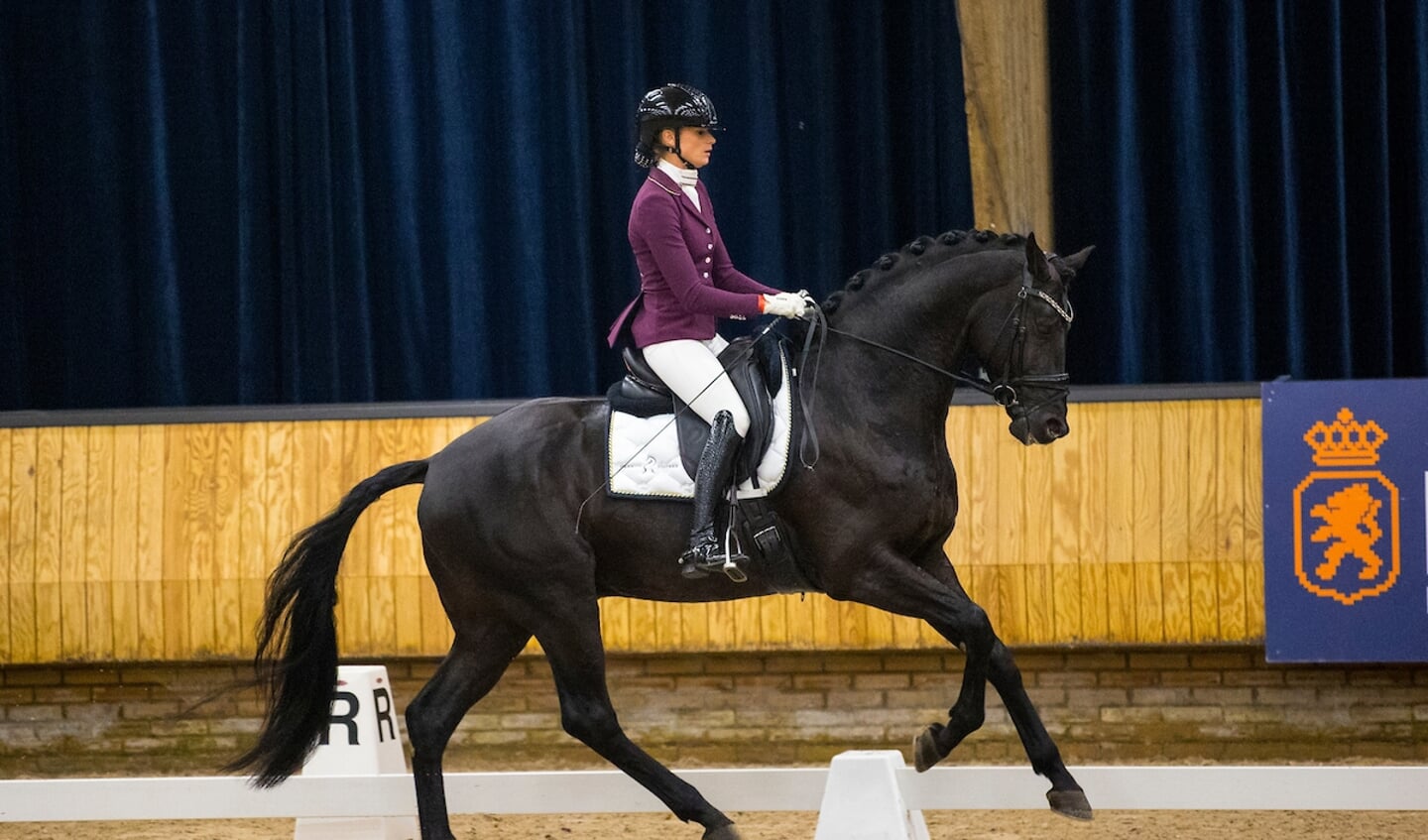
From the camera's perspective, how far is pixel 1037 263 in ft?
12.9

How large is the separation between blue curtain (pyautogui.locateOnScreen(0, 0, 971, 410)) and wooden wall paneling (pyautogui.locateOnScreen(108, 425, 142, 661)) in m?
0.85

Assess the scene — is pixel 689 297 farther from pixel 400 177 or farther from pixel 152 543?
pixel 400 177

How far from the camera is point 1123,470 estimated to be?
19.6ft

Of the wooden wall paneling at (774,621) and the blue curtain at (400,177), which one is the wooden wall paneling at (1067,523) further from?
the blue curtain at (400,177)

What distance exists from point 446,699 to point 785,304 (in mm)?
1434

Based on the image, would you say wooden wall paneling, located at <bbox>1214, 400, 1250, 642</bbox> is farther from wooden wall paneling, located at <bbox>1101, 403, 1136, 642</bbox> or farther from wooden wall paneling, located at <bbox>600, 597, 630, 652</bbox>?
wooden wall paneling, located at <bbox>600, 597, 630, 652</bbox>

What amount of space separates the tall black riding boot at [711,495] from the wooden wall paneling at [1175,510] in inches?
103

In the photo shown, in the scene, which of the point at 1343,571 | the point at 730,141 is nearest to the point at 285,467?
the point at 730,141

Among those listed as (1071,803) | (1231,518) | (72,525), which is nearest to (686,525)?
(1071,803)

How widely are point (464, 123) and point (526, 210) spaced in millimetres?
516

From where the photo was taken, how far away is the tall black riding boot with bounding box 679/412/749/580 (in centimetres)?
389

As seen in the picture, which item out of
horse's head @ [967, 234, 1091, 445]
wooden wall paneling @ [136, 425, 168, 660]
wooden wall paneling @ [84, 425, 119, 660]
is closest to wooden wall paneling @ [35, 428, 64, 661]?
wooden wall paneling @ [84, 425, 119, 660]

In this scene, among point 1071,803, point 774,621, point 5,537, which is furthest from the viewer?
point 5,537

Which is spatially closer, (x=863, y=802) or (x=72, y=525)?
(x=863, y=802)
